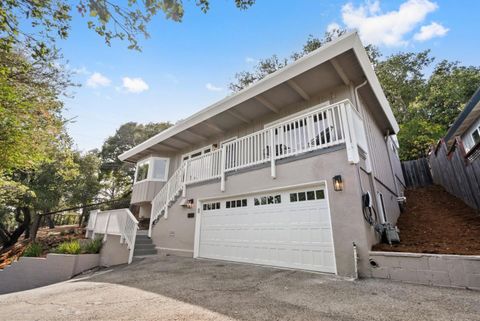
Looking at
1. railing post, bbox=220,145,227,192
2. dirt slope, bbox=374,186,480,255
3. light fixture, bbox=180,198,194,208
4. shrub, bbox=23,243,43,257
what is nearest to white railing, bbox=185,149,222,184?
railing post, bbox=220,145,227,192

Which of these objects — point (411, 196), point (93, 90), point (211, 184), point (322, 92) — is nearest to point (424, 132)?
point (411, 196)

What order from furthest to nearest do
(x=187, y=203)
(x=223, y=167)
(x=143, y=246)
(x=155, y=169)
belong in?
1. (x=155, y=169)
2. (x=143, y=246)
3. (x=187, y=203)
4. (x=223, y=167)

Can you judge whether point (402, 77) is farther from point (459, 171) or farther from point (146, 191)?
point (146, 191)

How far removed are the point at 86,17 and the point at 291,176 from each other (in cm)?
501

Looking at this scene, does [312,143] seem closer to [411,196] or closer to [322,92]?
[322,92]

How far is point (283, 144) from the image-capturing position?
5.81 meters

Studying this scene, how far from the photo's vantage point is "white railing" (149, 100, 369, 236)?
4.88 metres

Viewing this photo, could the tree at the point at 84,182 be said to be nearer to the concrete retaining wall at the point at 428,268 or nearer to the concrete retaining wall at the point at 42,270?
the concrete retaining wall at the point at 42,270

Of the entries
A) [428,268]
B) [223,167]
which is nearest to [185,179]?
[223,167]

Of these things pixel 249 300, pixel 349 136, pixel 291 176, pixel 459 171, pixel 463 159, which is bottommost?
pixel 249 300

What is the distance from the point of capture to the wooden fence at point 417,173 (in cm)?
1235

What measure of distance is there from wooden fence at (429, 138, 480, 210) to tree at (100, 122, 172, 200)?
20.1 m

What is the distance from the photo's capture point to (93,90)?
6297mm

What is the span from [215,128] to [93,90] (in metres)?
4.35
